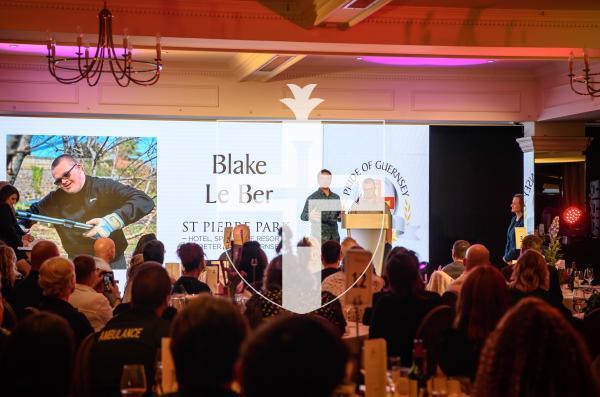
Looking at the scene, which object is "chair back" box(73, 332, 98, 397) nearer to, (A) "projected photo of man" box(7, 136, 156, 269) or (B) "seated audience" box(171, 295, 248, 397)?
(B) "seated audience" box(171, 295, 248, 397)

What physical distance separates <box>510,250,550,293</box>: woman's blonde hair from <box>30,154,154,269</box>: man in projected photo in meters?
5.54

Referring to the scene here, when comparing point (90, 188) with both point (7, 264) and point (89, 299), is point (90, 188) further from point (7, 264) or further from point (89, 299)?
point (89, 299)

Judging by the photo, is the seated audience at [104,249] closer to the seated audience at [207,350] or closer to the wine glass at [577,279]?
the wine glass at [577,279]

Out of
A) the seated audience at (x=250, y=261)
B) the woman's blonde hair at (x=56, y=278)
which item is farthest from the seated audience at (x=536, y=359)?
the seated audience at (x=250, y=261)

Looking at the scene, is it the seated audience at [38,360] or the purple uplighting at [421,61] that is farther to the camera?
the purple uplighting at [421,61]

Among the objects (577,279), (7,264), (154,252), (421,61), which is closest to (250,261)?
(154,252)

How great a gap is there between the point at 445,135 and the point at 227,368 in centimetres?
1000

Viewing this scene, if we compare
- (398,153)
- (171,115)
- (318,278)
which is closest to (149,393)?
(318,278)

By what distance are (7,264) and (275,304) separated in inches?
82.7

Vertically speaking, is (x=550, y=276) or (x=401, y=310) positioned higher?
(x=550, y=276)

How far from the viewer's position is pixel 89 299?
16.7 ft

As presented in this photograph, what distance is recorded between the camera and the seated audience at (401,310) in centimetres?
481

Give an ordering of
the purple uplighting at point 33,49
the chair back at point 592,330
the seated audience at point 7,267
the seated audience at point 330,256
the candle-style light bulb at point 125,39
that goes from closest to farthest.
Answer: the chair back at point 592,330, the candle-style light bulb at point 125,39, the seated audience at point 7,267, the seated audience at point 330,256, the purple uplighting at point 33,49

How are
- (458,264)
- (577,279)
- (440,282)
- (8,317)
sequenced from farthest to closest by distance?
(577,279), (458,264), (440,282), (8,317)
